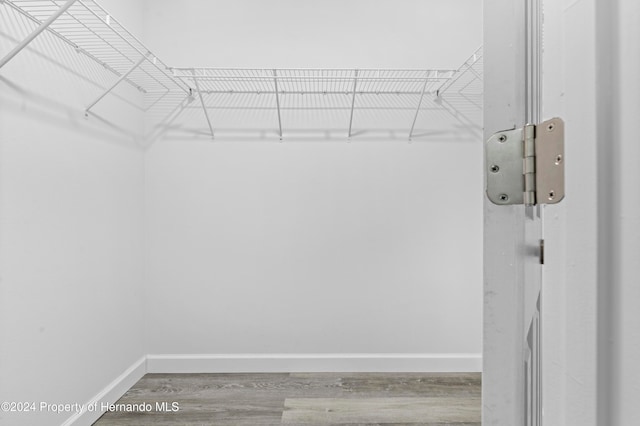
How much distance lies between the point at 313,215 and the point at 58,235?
125cm

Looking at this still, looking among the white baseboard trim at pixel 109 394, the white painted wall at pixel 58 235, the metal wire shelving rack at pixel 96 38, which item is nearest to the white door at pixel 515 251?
the metal wire shelving rack at pixel 96 38

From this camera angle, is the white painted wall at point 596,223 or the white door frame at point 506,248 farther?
the white door frame at point 506,248

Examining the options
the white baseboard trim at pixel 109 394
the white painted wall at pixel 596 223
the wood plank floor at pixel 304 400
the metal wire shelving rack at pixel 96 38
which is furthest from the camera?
the wood plank floor at pixel 304 400

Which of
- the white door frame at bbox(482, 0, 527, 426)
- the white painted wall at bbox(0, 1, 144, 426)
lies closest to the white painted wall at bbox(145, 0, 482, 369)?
the white painted wall at bbox(0, 1, 144, 426)

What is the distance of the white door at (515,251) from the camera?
0.40 metres

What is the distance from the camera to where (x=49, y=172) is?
4.73 ft

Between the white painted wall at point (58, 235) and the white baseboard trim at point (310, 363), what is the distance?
0.27 metres

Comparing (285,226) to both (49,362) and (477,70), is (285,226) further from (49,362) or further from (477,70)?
(477,70)

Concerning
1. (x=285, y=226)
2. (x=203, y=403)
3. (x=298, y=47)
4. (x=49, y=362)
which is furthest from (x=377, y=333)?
(x=298, y=47)

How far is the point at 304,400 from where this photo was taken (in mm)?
1897

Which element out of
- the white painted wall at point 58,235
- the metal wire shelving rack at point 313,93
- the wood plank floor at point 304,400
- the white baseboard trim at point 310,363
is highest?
the metal wire shelving rack at point 313,93

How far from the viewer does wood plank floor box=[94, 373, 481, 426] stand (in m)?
1.74

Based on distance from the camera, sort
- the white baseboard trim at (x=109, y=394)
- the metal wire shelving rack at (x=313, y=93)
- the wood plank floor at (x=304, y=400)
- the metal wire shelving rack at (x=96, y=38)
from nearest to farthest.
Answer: the metal wire shelving rack at (x=96, y=38) < the white baseboard trim at (x=109, y=394) < the wood plank floor at (x=304, y=400) < the metal wire shelving rack at (x=313, y=93)

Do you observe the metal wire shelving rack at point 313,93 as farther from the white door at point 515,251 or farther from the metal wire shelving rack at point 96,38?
the white door at point 515,251
